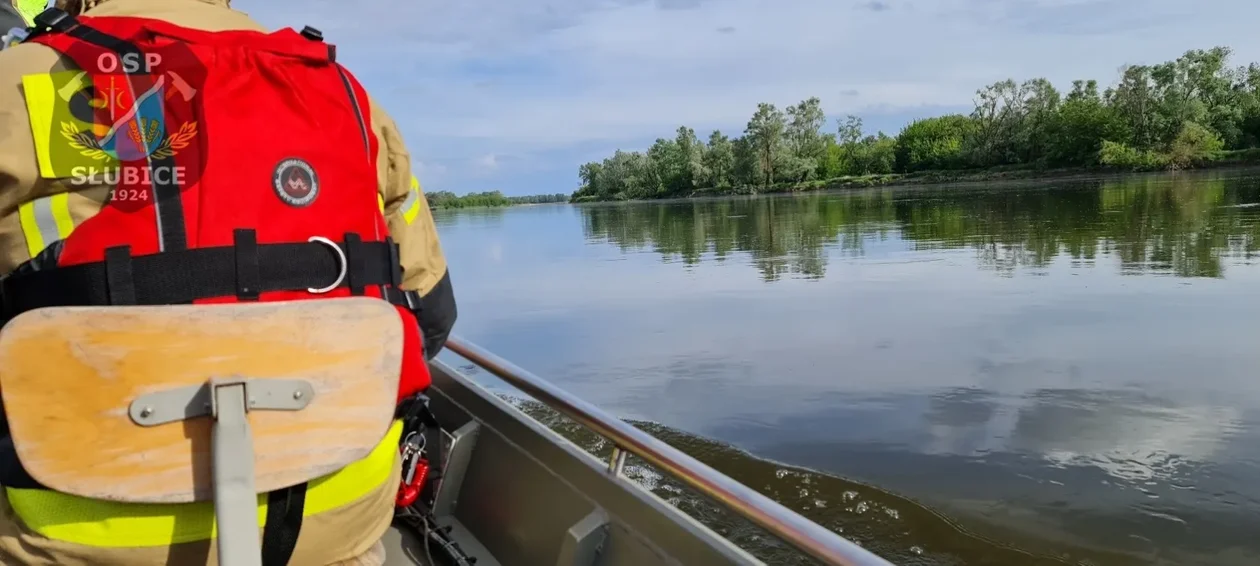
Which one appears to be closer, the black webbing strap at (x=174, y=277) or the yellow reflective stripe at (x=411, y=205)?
the black webbing strap at (x=174, y=277)

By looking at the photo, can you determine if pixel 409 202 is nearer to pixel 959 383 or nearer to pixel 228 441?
pixel 228 441

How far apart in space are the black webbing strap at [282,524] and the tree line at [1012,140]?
259 feet

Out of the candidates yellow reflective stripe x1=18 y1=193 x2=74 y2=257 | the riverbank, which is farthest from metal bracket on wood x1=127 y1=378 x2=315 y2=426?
the riverbank

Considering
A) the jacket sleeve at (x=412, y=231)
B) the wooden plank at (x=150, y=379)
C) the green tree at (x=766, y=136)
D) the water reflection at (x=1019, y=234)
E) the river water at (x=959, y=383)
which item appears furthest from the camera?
the green tree at (x=766, y=136)

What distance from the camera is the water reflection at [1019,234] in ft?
57.0

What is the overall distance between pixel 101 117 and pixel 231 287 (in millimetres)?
342

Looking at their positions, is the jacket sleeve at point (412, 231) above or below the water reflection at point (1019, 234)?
above

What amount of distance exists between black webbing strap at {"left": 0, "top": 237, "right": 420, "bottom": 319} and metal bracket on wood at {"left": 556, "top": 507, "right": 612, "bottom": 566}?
120 centimetres

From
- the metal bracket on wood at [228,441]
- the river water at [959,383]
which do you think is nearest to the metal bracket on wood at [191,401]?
the metal bracket on wood at [228,441]

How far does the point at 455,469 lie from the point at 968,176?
8762cm

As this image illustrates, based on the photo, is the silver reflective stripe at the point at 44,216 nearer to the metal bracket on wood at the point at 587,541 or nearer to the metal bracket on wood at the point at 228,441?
the metal bracket on wood at the point at 228,441

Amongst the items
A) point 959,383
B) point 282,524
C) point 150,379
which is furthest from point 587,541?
point 959,383

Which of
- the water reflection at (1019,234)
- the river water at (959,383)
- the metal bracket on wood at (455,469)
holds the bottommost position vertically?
the river water at (959,383)

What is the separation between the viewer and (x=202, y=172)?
4.32 feet
